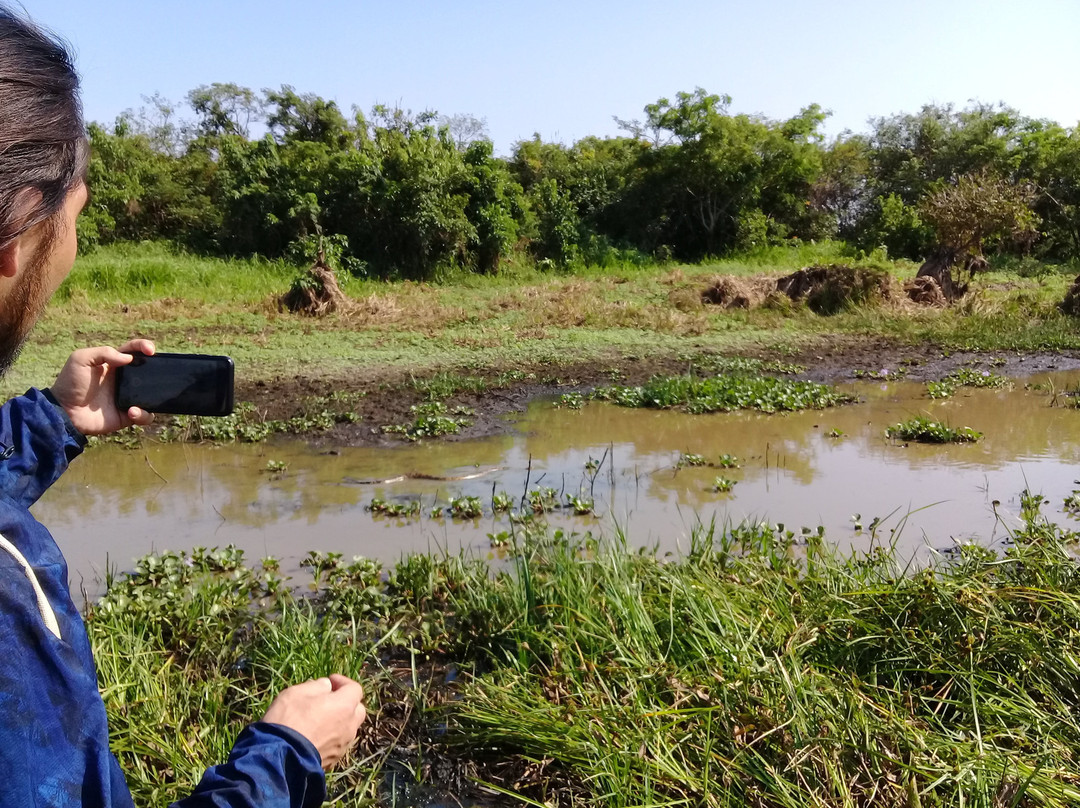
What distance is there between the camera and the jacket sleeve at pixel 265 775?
1.15 m

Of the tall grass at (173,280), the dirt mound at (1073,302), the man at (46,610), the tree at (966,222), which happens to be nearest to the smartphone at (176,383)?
the man at (46,610)

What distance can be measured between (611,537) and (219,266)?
15.7 metres

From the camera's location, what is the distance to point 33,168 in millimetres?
1019

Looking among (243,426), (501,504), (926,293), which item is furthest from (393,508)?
(926,293)

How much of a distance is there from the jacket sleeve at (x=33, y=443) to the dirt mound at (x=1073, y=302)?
17.0 metres

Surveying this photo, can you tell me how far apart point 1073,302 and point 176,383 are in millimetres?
17047

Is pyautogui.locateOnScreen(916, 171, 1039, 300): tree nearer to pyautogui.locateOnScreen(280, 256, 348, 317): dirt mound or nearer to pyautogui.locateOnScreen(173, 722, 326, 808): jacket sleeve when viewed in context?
pyautogui.locateOnScreen(280, 256, 348, 317): dirt mound

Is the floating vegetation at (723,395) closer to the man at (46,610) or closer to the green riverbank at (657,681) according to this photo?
the green riverbank at (657,681)

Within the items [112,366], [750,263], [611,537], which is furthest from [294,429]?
[750,263]

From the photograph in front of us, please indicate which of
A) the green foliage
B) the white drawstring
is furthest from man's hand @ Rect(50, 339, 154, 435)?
the green foliage

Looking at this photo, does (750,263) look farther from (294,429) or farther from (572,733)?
(572,733)

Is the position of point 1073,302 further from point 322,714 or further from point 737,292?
point 322,714

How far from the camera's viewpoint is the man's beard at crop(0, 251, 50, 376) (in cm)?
110

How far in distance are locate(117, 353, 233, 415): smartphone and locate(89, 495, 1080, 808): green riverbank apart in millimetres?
1445
